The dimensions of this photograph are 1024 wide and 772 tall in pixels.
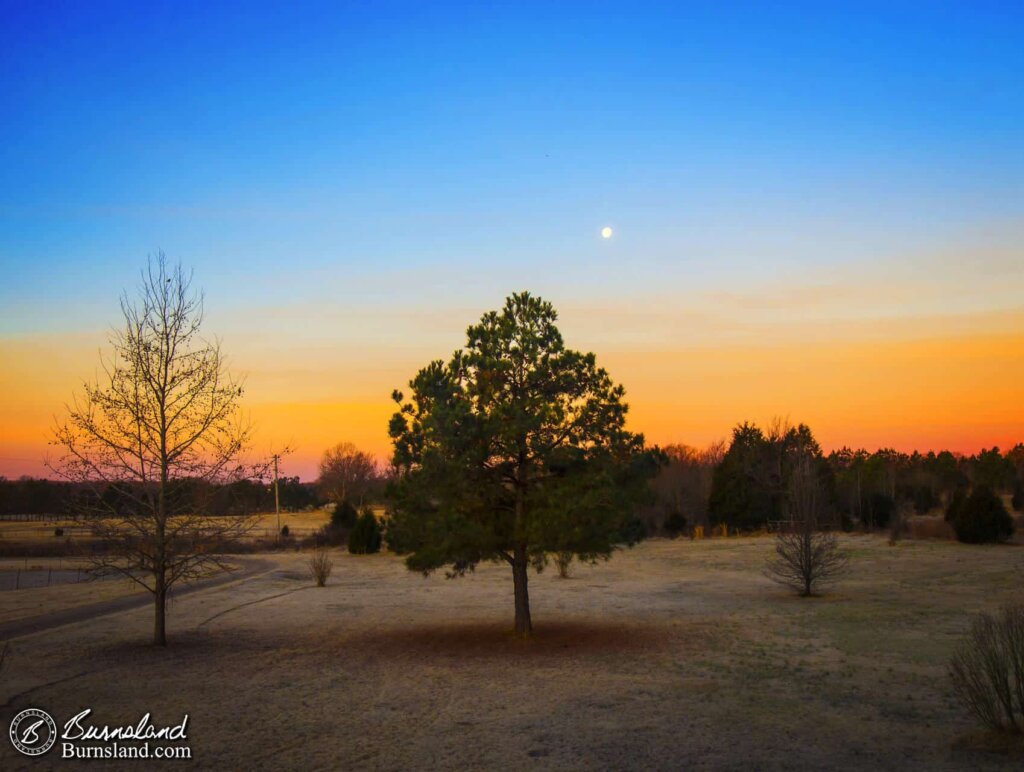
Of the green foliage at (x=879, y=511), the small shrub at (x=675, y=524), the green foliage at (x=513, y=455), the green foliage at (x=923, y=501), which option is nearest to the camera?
the green foliage at (x=513, y=455)

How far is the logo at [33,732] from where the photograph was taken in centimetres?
997

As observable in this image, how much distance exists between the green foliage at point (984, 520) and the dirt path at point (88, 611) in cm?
3778

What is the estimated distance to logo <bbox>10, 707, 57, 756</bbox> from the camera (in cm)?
997

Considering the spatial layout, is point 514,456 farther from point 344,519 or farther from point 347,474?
point 347,474

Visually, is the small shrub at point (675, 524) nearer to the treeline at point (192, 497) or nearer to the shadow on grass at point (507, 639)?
the shadow on grass at point (507, 639)

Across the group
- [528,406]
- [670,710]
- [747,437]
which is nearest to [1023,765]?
[670,710]

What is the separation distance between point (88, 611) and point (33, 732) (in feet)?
52.1

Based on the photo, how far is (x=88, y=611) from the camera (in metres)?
24.6

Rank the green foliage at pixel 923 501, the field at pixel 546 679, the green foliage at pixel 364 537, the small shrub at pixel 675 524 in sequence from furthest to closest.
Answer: the green foliage at pixel 923 501, the small shrub at pixel 675 524, the green foliage at pixel 364 537, the field at pixel 546 679

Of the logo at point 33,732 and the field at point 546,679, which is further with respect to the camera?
the logo at point 33,732

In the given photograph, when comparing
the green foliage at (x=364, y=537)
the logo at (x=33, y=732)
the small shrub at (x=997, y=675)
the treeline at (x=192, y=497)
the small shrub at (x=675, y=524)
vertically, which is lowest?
the small shrub at (x=675, y=524)

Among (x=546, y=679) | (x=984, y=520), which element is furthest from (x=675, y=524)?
(x=546, y=679)

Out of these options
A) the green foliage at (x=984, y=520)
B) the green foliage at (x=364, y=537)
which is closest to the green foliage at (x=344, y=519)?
the green foliage at (x=364, y=537)

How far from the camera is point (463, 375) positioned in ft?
58.9
